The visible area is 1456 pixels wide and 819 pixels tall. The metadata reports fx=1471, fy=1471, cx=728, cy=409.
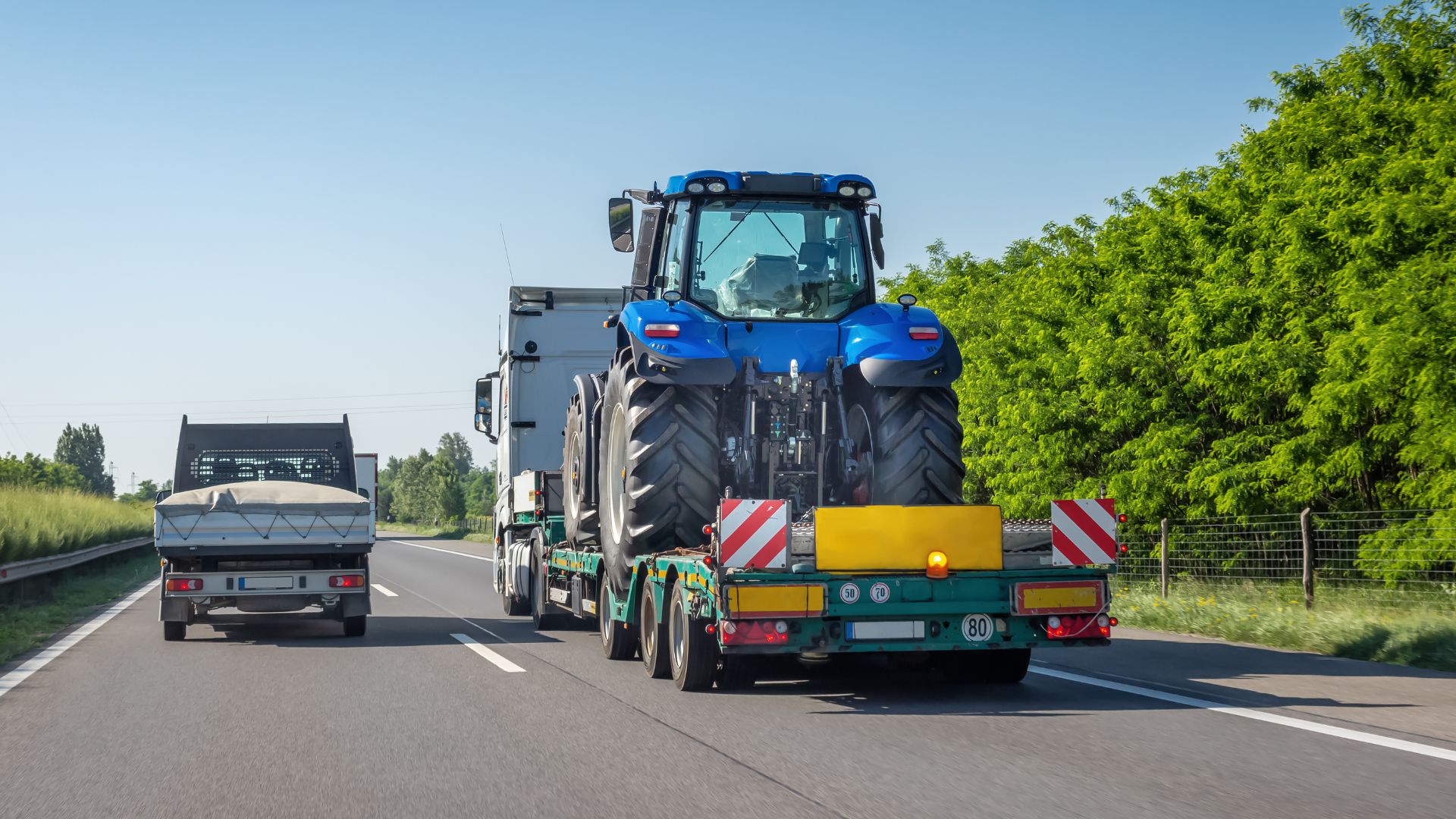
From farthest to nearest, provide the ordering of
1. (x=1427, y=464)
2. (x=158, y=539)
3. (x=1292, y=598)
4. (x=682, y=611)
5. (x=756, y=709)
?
(x=1427, y=464) < (x=1292, y=598) < (x=158, y=539) < (x=682, y=611) < (x=756, y=709)

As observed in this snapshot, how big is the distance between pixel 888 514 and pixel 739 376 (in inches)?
71.9

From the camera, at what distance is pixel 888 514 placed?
932cm

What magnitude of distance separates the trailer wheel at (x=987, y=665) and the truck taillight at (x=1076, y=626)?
0.61 meters

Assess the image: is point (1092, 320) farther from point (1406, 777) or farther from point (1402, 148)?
point (1406, 777)

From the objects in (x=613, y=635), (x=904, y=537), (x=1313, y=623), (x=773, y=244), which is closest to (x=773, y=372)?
(x=773, y=244)

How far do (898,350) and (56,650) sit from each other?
355 inches

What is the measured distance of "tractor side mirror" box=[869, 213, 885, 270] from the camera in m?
11.3

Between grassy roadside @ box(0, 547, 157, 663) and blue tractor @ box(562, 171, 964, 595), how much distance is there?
685 centimetres

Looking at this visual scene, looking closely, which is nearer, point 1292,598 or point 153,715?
point 153,715

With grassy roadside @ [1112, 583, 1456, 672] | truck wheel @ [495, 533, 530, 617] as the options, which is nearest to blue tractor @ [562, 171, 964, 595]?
grassy roadside @ [1112, 583, 1456, 672]

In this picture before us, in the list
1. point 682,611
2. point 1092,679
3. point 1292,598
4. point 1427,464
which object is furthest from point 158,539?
point 1427,464

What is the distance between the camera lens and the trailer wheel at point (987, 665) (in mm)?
10375

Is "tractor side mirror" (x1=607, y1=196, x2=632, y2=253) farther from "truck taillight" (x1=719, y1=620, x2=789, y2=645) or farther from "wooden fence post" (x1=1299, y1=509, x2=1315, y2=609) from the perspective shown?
"wooden fence post" (x1=1299, y1=509, x2=1315, y2=609)

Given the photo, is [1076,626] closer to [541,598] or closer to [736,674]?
[736,674]
